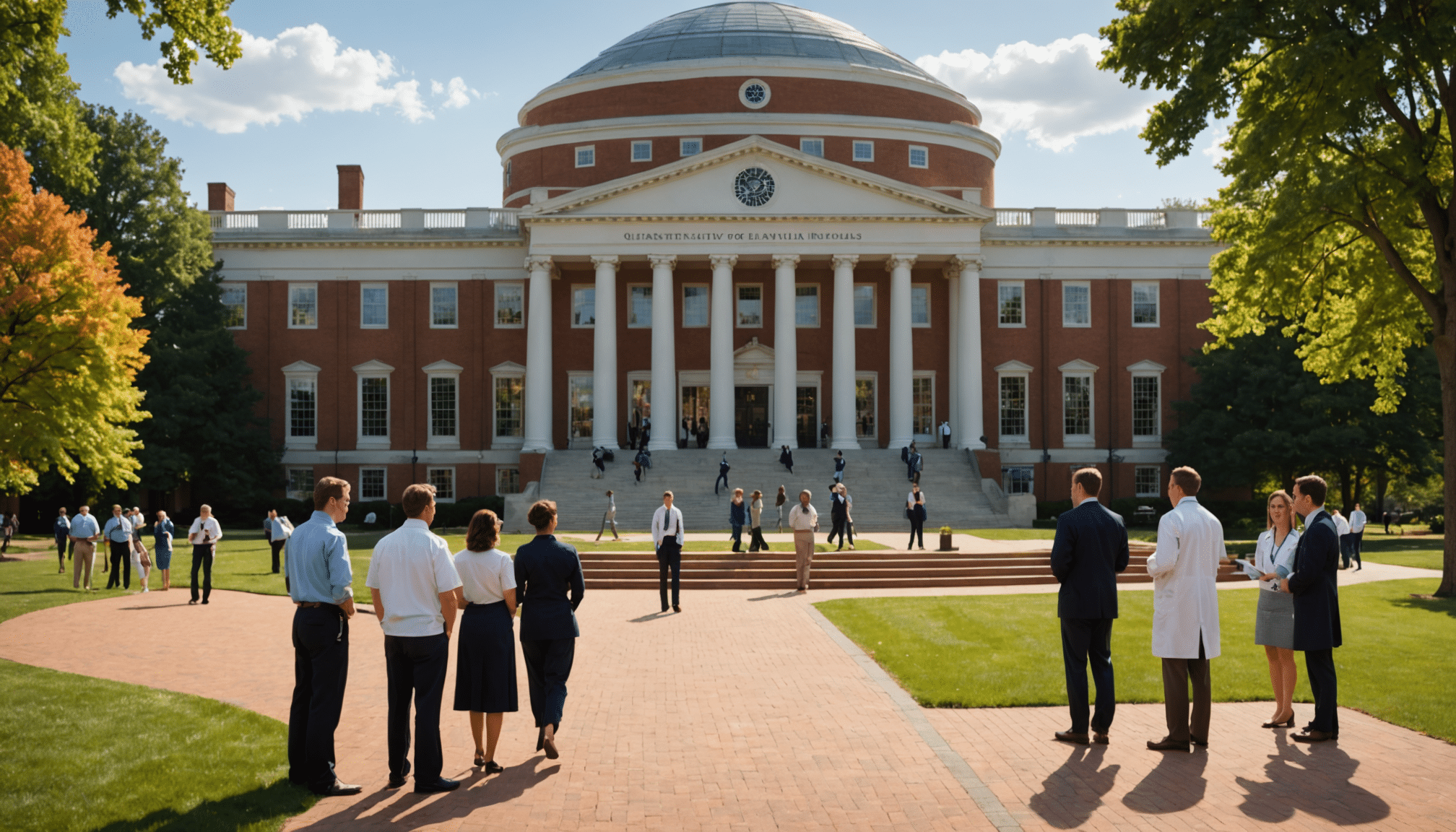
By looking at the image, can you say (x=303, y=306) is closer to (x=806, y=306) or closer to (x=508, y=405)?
(x=508, y=405)

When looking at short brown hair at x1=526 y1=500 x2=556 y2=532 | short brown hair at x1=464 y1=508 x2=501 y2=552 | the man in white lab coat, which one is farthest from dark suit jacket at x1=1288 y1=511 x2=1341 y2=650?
short brown hair at x1=464 y1=508 x2=501 y2=552

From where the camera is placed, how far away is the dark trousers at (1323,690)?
30.8ft

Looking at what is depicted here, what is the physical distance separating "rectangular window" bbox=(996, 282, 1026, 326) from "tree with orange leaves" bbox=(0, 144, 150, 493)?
35.6 meters

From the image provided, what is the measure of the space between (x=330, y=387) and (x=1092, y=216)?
36.8 meters

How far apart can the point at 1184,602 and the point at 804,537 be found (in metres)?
14.0

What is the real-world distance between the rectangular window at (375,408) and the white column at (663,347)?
1362 centimetres

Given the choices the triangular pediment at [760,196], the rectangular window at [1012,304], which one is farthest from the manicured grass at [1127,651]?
the rectangular window at [1012,304]

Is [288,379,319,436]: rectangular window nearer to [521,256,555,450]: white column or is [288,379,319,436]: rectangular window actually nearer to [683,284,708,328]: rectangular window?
[521,256,555,450]: white column

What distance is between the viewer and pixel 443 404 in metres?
50.7

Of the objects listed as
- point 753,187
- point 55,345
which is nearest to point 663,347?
point 753,187

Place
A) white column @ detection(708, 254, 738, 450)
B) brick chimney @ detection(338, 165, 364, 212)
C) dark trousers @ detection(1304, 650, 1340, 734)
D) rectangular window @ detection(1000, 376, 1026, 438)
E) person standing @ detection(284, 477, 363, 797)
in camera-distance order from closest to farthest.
Answer: person standing @ detection(284, 477, 363, 797), dark trousers @ detection(1304, 650, 1340, 734), white column @ detection(708, 254, 738, 450), rectangular window @ detection(1000, 376, 1026, 438), brick chimney @ detection(338, 165, 364, 212)

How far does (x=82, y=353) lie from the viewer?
2691cm

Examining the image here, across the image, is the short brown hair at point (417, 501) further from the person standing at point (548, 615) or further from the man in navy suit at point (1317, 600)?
the man in navy suit at point (1317, 600)

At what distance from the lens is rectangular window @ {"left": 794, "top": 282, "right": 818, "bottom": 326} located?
1975 inches
